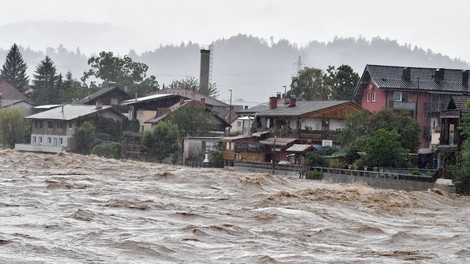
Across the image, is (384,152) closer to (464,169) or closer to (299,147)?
(464,169)

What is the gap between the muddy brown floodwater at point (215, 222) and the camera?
24625mm

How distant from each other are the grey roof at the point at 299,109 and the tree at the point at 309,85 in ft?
48.4

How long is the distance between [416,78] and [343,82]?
17343mm

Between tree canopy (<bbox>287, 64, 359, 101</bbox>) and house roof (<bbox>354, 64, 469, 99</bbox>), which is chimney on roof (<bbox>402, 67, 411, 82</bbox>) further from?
tree canopy (<bbox>287, 64, 359, 101</bbox>)

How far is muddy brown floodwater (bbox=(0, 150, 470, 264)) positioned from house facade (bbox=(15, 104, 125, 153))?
46465 millimetres

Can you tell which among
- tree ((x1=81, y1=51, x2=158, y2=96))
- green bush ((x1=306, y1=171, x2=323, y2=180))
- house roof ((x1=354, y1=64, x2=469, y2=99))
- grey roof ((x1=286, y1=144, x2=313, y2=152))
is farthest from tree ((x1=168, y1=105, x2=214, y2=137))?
tree ((x1=81, y1=51, x2=158, y2=96))

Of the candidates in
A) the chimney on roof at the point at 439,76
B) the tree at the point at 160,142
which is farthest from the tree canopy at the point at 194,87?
the chimney on roof at the point at 439,76

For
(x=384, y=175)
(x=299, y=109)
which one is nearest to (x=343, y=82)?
(x=299, y=109)

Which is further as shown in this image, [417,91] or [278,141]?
[417,91]

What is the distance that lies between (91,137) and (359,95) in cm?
2309

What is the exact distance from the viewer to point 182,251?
25.0m

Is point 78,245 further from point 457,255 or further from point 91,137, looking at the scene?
point 91,137

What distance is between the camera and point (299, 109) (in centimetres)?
8294

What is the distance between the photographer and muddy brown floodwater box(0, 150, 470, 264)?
2462 cm
